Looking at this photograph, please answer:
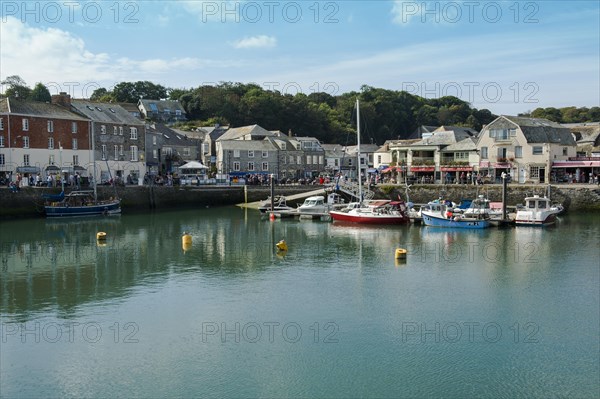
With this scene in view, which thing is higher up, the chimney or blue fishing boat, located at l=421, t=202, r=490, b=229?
the chimney

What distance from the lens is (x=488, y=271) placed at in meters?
30.0

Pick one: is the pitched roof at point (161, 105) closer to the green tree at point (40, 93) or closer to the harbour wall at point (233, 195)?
the green tree at point (40, 93)

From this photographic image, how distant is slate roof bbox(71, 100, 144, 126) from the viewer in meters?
65.8

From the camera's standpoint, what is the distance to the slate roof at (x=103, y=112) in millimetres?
65750

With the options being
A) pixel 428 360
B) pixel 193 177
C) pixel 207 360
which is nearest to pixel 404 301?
pixel 428 360

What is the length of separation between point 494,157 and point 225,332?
5158 cm

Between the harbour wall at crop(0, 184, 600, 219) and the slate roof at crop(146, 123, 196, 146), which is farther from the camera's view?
the slate roof at crop(146, 123, 196, 146)

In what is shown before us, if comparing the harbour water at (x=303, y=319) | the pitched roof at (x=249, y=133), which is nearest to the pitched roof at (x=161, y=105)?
the pitched roof at (x=249, y=133)

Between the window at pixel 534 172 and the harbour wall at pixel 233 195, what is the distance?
5.69 m

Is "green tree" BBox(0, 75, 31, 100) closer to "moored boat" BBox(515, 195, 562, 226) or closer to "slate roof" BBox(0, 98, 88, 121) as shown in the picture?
"slate roof" BBox(0, 98, 88, 121)

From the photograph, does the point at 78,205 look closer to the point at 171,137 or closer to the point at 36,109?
the point at 36,109

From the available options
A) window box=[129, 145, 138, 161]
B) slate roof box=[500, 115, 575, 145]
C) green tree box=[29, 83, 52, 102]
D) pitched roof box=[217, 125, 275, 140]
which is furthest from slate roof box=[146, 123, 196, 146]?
slate roof box=[500, 115, 575, 145]

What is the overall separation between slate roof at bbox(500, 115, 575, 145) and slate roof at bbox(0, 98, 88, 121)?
48.4 m

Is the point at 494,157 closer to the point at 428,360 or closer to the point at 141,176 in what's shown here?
the point at 141,176
